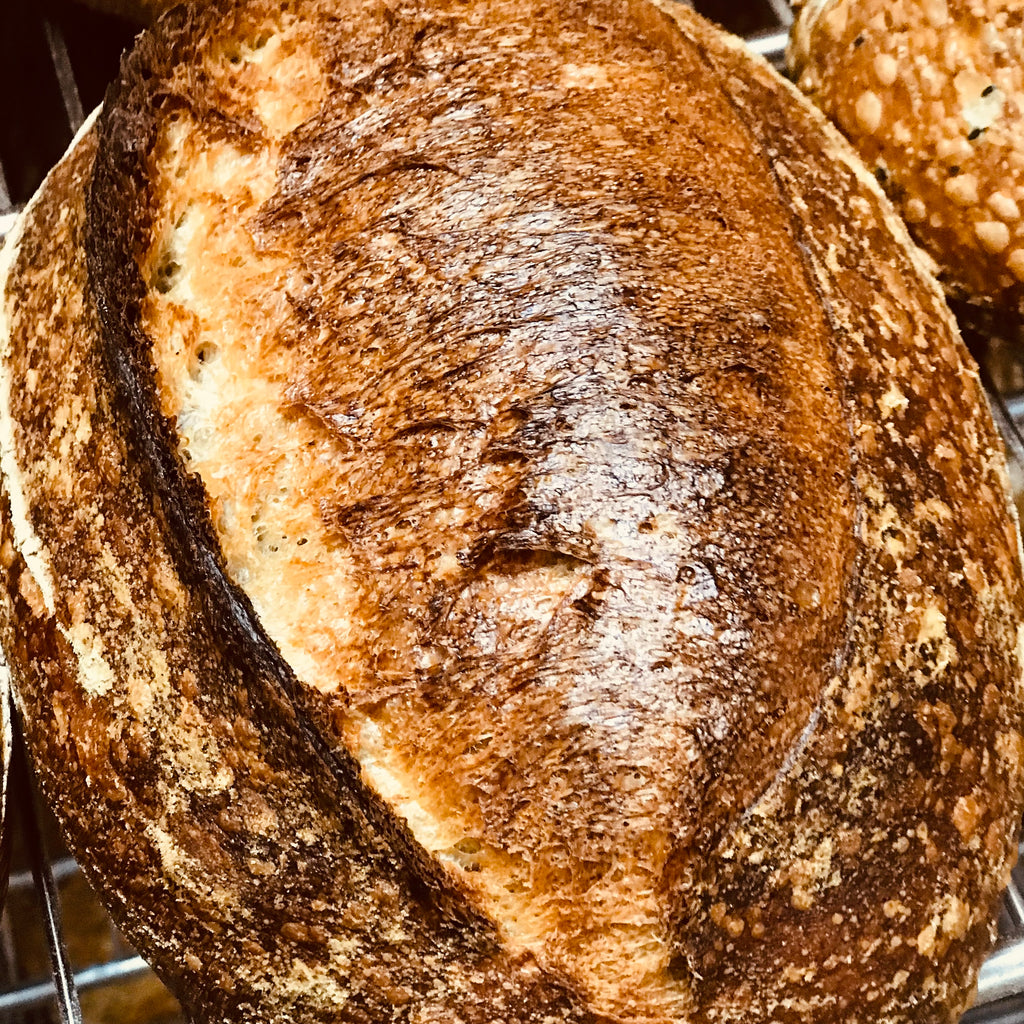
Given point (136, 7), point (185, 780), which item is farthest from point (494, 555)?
point (136, 7)

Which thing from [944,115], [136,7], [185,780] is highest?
[136,7]

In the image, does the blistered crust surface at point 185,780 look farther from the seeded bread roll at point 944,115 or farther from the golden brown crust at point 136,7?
the seeded bread roll at point 944,115

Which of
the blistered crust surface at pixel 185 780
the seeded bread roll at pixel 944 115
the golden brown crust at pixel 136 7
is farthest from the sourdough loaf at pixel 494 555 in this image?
the golden brown crust at pixel 136 7

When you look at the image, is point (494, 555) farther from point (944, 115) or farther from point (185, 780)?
point (944, 115)

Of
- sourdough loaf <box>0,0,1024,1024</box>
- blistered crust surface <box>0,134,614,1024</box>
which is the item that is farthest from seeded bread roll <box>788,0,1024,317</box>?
blistered crust surface <box>0,134,614,1024</box>

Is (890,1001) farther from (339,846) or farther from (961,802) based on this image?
(339,846)
